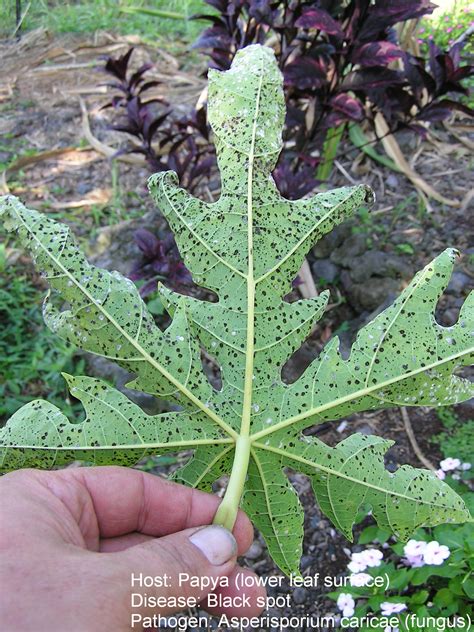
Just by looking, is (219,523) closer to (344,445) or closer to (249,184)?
(344,445)

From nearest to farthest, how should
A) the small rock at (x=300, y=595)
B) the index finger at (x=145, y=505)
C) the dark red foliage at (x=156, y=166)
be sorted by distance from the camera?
the index finger at (x=145, y=505) < the small rock at (x=300, y=595) < the dark red foliage at (x=156, y=166)

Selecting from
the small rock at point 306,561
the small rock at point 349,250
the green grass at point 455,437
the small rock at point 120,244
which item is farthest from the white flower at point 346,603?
the small rock at point 120,244

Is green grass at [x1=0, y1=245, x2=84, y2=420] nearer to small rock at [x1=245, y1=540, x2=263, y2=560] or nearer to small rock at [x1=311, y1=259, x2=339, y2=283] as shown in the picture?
small rock at [x1=245, y1=540, x2=263, y2=560]

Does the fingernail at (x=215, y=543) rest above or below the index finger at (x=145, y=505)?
above

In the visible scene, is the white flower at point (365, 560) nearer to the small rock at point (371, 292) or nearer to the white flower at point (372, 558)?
the white flower at point (372, 558)

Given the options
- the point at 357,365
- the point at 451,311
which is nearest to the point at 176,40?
the point at 451,311

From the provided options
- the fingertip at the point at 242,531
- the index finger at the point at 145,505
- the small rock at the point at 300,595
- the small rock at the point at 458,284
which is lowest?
the small rock at the point at 300,595

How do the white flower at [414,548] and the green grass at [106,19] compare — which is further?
the green grass at [106,19]
